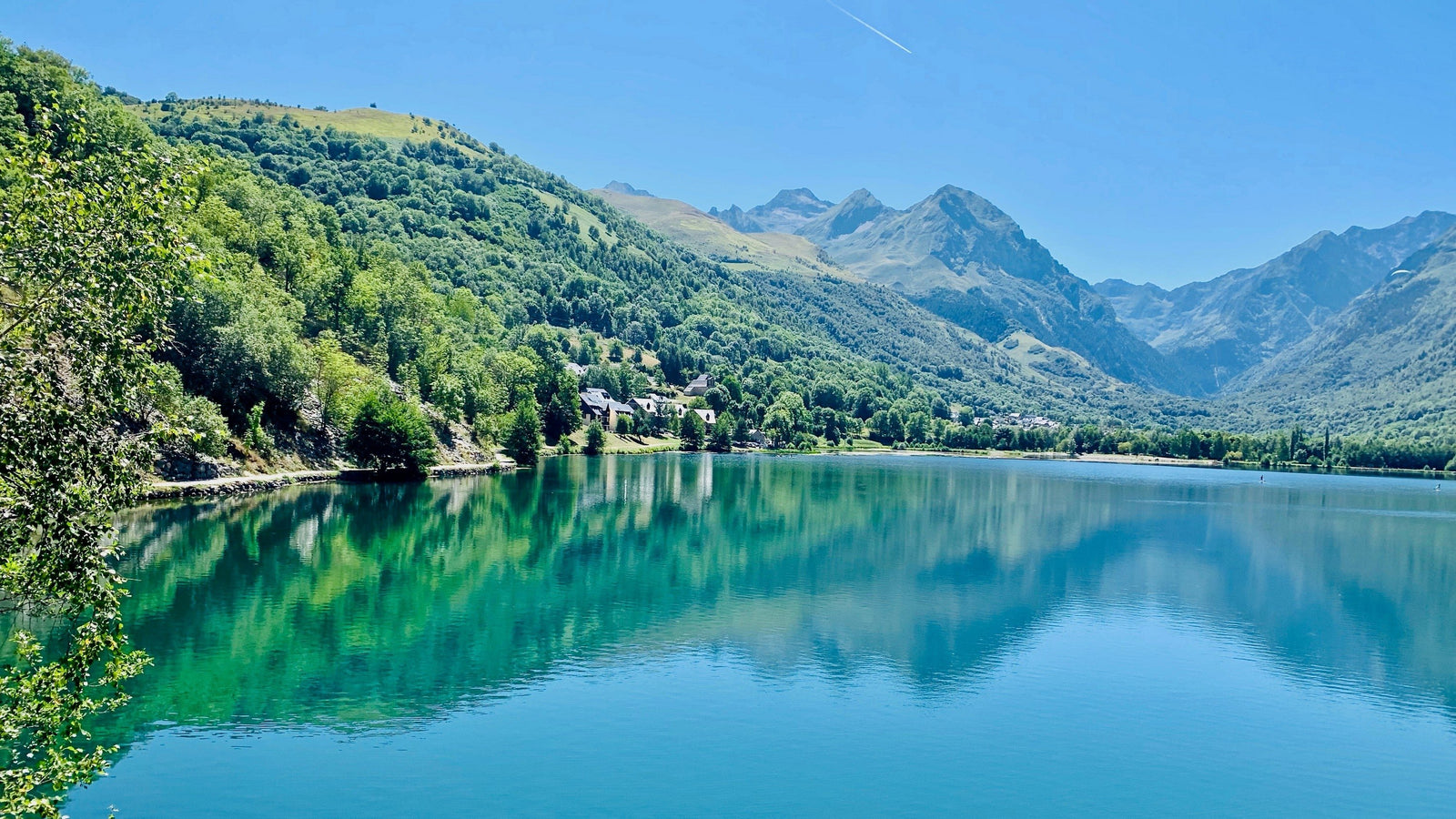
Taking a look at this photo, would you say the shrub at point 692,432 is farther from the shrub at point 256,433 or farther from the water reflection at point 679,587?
the shrub at point 256,433

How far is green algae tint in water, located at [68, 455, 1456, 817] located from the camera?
934 inches

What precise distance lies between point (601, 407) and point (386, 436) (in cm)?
8025

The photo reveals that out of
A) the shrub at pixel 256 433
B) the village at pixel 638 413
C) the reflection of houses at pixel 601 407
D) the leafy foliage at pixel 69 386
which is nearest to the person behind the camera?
the leafy foliage at pixel 69 386

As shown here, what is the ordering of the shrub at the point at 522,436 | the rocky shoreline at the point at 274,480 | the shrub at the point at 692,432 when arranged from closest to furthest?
the rocky shoreline at the point at 274,480
the shrub at the point at 522,436
the shrub at the point at 692,432

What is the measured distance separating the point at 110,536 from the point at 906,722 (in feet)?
78.0

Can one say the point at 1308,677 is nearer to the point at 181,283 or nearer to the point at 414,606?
the point at 414,606

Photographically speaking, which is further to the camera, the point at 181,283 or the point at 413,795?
the point at 413,795

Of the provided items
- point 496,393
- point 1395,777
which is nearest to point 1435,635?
point 1395,777

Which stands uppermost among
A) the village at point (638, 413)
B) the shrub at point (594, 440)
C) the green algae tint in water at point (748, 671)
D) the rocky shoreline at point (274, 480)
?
the village at point (638, 413)

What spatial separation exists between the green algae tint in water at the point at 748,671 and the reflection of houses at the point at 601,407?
90011 millimetres

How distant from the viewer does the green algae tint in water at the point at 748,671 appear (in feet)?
77.9

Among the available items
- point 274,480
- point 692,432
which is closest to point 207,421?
point 274,480

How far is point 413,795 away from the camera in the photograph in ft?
71.9

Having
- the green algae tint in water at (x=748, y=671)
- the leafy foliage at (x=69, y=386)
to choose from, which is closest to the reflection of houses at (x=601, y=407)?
the green algae tint in water at (x=748, y=671)
